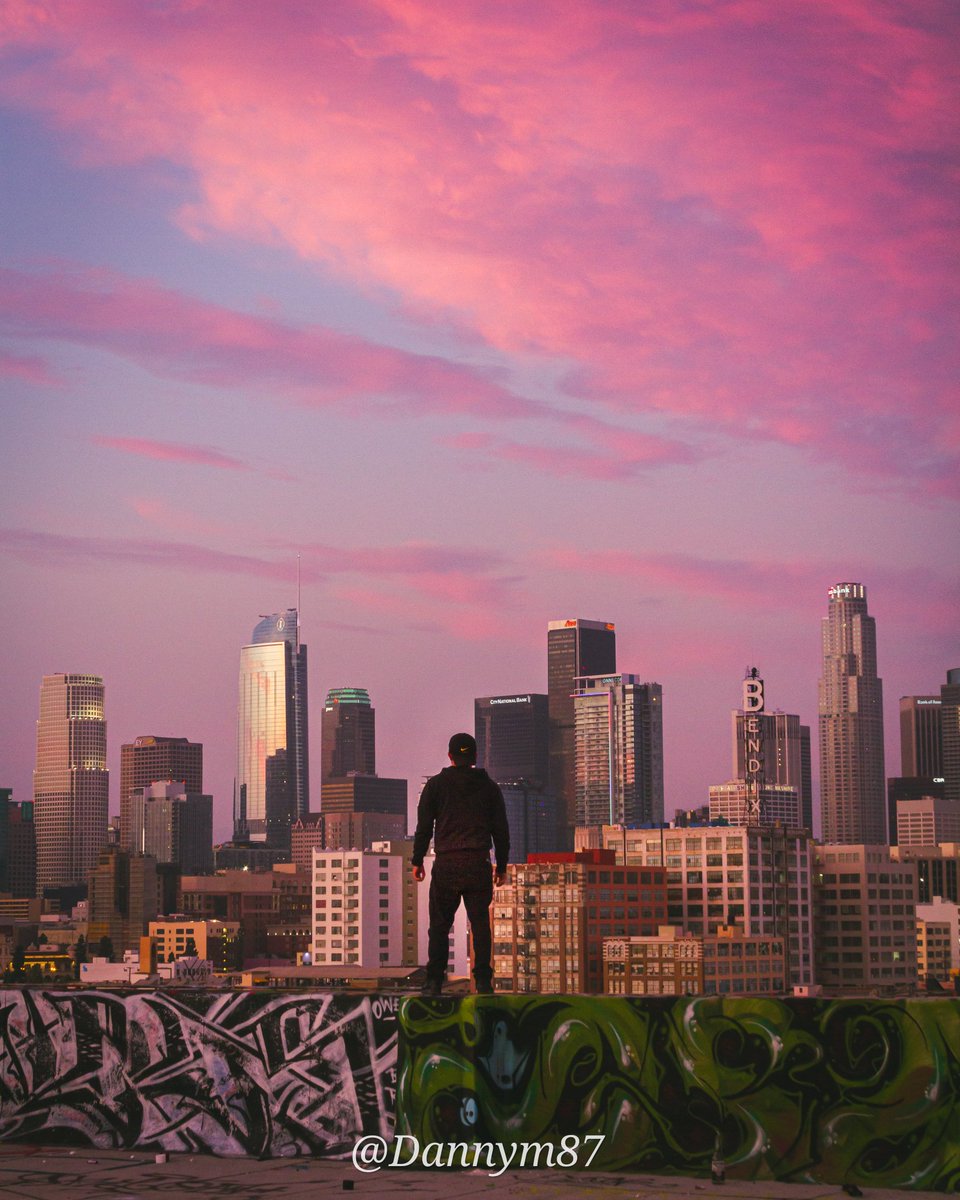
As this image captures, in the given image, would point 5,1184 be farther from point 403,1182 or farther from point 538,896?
point 538,896

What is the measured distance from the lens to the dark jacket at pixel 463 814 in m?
15.4

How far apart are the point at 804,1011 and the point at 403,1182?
3288mm

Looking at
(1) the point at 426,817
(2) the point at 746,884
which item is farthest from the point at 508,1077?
(2) the point at 746,884

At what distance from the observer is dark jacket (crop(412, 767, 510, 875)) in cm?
1536

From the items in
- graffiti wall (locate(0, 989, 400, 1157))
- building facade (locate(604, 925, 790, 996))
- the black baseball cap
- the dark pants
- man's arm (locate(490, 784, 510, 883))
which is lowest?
building facade (locate(604, 925, 790, 996))

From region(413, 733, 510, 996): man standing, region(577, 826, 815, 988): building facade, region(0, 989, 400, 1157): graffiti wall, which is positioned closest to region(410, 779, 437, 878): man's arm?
region(413, 733, 510, 996): man standing

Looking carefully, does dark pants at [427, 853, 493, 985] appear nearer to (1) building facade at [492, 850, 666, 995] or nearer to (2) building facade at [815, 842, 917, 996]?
(1) building facade at [492, 850, 666, 995]

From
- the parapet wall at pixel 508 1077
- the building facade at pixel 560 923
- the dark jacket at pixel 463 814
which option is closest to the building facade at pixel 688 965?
the building facade at pixel 560 923

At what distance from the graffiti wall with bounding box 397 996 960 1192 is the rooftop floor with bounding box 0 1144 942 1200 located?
232 millimetres

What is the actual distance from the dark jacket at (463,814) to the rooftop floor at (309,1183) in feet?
9.35

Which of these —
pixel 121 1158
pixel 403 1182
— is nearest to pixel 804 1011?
pixel 403 1182

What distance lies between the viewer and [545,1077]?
13.7 meters

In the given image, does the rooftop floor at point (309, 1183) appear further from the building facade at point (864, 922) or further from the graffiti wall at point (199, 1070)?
the building facade at point (864, 922)

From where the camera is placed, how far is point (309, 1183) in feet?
44.0
